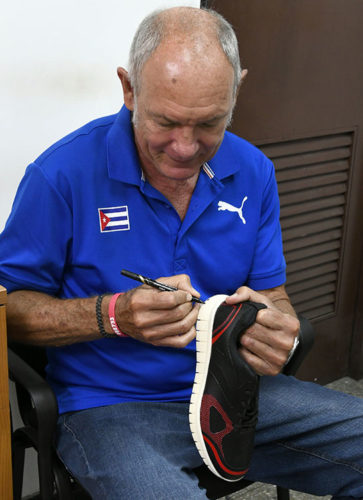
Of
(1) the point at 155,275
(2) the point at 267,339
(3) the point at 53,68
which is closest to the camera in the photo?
(2) the point at 267,339

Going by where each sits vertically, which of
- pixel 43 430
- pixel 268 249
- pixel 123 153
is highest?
pixel 123 153

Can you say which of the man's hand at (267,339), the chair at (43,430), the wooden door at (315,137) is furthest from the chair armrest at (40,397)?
the wooden door at (315,137)

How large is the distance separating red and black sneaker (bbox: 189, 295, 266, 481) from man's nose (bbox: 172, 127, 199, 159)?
1.02 feet

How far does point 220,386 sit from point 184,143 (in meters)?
0.51

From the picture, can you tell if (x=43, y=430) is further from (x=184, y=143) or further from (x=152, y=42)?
(x=152, y=42)

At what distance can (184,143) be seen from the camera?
1.29 m

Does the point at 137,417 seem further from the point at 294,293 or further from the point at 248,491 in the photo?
the point at 294,293

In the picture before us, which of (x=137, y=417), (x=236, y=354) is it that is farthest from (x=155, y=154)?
(x=137, y=417)

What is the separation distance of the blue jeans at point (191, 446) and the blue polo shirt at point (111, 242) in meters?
0.07

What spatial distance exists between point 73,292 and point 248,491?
112cm

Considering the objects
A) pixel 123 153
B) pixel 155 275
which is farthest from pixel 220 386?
pixel 123 153

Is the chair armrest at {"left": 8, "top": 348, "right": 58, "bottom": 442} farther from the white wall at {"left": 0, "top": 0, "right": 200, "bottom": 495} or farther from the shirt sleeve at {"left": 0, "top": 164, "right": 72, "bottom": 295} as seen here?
the white wall at {"left": 0, "top": 0, "right": 200, "bottom": 495}

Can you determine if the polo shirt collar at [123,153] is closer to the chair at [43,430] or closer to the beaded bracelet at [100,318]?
the beaded bracelet at [100,318]

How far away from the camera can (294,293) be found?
8.48ft
